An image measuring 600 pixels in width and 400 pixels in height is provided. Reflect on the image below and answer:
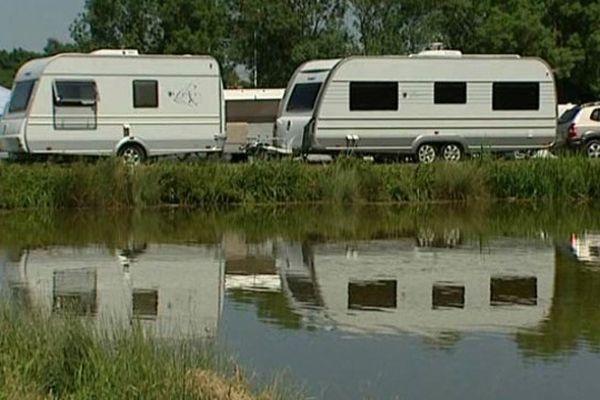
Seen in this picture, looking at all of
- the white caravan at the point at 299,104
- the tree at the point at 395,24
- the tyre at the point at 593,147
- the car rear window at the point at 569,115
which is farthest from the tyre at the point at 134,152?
the tree at the point at 395,24

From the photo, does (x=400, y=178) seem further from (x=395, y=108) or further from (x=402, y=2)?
(x=402, y=2)

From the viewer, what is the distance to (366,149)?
25.6m

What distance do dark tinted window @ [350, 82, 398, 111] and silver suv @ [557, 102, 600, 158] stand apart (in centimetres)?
490

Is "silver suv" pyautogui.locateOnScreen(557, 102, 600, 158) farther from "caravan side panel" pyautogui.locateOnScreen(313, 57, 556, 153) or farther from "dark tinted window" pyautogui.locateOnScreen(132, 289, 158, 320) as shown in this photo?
"dark tinted window" pyautogui.locateOnScreen(132, 289, 158, 320)

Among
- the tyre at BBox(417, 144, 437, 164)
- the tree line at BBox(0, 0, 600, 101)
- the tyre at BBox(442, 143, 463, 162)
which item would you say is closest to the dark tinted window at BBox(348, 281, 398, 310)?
the tyre at BBox(417, 144, 437, 164)

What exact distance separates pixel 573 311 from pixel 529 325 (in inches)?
31.0

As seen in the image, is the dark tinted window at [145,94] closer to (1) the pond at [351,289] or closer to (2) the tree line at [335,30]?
(1) the pond at [351,289]

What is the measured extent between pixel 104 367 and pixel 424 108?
19.2 meters

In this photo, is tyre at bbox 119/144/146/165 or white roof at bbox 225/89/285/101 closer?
tyre at bbox 119/144/146/165

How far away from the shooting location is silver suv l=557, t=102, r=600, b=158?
2870 cm

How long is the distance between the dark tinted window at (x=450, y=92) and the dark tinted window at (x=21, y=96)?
26.7ft

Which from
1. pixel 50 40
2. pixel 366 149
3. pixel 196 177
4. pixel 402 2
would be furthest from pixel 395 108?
pixel 50 40

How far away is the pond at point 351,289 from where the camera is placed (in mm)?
8977

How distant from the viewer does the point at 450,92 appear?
85.6ft
